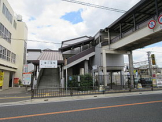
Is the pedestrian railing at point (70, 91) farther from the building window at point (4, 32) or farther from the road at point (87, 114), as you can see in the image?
the building window at point (4, 32)

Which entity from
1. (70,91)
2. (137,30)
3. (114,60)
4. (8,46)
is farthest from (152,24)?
(8,46)

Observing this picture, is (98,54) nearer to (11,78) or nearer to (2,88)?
(2,88)

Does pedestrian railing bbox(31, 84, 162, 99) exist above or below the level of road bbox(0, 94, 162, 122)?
below

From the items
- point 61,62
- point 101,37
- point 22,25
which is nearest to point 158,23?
point 101,37

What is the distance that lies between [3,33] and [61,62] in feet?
34.8

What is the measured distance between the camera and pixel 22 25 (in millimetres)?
26594

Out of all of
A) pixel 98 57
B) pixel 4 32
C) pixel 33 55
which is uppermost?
pixel 4 32

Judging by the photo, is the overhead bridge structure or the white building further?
the white building

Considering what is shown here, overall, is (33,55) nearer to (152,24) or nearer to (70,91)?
(70,91)

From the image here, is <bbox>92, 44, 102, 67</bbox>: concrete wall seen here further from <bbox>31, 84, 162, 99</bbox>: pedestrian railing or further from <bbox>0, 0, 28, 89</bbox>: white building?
<bbox>0, 0, 28, 89</bbox>: white building

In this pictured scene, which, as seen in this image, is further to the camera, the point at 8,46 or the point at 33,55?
the point at 33,55

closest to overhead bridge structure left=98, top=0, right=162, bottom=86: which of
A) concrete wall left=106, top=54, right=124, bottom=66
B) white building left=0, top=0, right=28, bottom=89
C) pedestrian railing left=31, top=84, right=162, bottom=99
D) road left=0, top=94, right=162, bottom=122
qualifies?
concrete wall left=106, top=54, right=124, bottom=66

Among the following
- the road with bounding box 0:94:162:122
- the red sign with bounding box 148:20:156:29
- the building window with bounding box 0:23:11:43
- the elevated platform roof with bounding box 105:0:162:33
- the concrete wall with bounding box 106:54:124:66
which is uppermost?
the elevated platform roof with bounding box 105:0:162:33

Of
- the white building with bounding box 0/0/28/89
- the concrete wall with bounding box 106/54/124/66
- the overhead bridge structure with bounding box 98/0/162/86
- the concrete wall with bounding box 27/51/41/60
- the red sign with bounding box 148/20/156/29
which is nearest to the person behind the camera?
the red sign with bounding box 148/20/156/29
